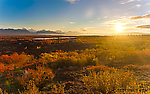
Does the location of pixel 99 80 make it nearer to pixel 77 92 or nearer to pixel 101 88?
pixel 101 88

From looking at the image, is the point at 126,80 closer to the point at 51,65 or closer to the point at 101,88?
the point at 101,88

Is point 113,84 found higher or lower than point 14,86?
higher

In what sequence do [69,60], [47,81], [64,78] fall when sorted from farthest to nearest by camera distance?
[69,60] → [64,78] → [47,81]

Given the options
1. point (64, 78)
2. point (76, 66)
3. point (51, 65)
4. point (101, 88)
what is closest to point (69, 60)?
point (76, 66)

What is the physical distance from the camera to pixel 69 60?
9.43 meters

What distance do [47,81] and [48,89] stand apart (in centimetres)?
89

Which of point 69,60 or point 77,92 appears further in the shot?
point 69,60

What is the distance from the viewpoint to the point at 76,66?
8953 millimetres

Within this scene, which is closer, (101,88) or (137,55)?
(101,88)

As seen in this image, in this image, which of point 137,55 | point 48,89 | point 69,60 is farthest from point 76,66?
point 137,55

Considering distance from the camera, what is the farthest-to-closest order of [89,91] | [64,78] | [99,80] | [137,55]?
[137,55]
[64,78]
[99,80]
[89,91]

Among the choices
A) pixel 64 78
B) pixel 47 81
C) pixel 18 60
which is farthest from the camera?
pixel 18 60

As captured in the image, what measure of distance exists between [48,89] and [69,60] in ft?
15.4

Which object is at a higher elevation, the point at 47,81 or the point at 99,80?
the point at 99,80
